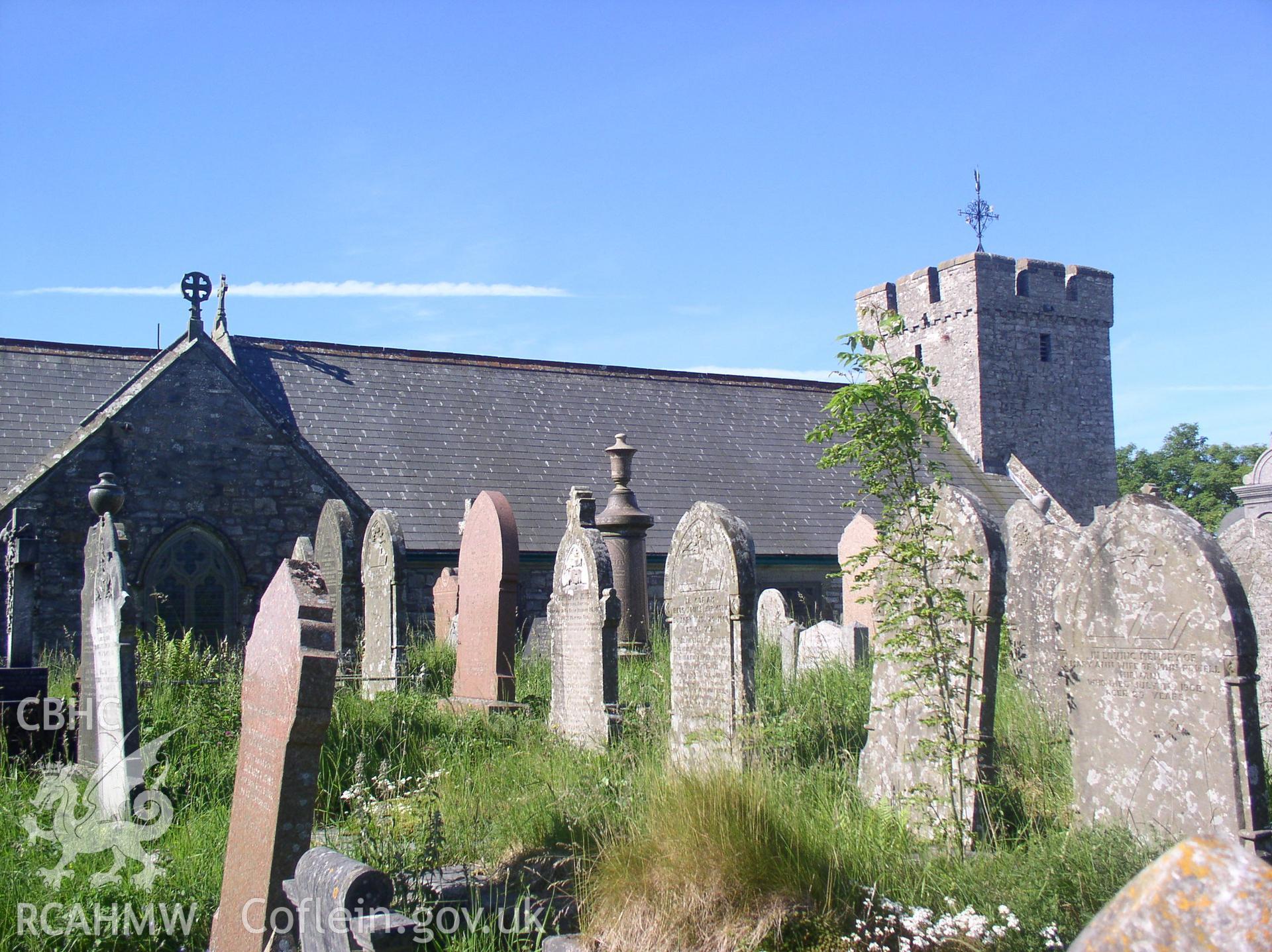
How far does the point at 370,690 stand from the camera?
10.8m

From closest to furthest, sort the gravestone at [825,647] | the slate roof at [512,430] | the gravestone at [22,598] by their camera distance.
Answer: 1. the gravestone at [22,598]
2. the gravestone at [825,647]
3. the slate roof at [512,430]

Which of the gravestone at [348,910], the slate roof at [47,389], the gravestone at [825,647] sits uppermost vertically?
the slate roof at [47,389]

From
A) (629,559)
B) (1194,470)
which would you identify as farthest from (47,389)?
(1194,470)

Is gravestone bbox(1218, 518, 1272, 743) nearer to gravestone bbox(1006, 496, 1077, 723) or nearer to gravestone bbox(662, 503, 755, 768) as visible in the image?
gravestone bbox(1006, 496, 1077, 723)

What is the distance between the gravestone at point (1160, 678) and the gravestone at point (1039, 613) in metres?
1.89

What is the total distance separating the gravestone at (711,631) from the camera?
6.80m

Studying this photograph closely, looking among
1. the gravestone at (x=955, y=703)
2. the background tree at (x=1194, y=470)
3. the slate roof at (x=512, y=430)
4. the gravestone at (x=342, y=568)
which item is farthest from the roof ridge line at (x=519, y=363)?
the background tree at (x=1194, y=470)

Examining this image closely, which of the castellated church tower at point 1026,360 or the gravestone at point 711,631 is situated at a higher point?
the castellated church tower at point 1026,360

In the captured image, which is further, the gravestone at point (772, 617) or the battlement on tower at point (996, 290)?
the battlement on tower at point (996, 290)

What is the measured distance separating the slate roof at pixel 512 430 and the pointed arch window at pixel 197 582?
2.96 metres

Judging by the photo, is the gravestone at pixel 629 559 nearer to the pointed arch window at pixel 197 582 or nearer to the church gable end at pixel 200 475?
the church gable end at pixel 200 475

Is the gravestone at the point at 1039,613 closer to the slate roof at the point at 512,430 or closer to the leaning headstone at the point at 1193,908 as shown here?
the leaning headstone at the point at 1193,908

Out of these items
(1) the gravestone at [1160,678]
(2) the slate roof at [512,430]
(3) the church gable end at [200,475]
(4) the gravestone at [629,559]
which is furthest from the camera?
(2) the slate roof at [512,430]

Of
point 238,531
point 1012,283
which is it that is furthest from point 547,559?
point 1012,283
